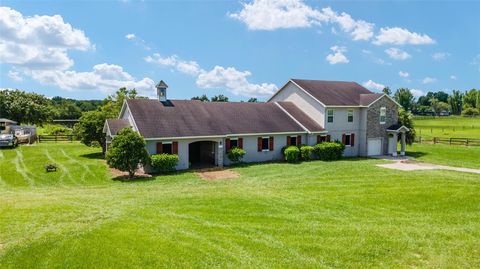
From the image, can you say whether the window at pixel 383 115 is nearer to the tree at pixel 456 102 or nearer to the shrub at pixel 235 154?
the shrub at pixel 235 154

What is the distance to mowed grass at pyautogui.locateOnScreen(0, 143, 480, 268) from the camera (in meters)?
8.55

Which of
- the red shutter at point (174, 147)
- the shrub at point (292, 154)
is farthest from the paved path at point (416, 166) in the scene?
the red shutter at point (174, 147)

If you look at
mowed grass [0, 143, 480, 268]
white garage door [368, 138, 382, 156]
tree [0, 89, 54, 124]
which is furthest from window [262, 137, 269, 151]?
tree [0, 89, 54, 124]

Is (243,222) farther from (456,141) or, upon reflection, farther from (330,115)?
(456,141)

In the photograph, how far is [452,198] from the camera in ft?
50.1

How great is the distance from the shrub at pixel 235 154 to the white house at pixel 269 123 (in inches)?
20.2

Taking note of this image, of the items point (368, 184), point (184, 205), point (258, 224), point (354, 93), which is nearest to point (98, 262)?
point (258, 224)

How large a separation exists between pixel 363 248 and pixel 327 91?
81.2 ft

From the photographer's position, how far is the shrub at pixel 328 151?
28.6 metres

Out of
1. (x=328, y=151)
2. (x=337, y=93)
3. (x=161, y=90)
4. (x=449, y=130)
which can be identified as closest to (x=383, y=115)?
(x=337, y=93)

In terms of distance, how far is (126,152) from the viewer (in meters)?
20.5

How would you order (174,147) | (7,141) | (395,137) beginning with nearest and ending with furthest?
(174,147) < (395,137) < (7,141)

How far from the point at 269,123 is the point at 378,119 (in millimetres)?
10846

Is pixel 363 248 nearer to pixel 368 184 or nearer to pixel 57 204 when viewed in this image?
pixel 368 184
